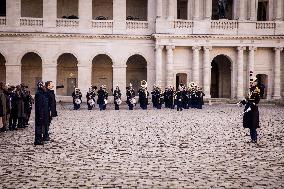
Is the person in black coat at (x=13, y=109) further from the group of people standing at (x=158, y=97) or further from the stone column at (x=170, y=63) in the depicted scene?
the stone column at (x=170, y=63)

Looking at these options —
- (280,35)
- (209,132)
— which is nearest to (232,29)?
(280,35)

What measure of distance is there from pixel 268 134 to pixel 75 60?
30188 millimetres

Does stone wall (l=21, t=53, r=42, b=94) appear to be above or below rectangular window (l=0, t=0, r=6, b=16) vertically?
below

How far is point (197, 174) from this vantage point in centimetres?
1057

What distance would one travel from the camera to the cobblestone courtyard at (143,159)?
983 centimetres

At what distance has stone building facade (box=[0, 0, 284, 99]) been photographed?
138 feet

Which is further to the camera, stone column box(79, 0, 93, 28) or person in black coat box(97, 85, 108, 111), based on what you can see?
stone column box(79, 0, 93, 28)

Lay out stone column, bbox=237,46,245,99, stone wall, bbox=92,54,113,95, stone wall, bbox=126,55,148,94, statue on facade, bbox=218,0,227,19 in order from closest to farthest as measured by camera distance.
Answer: stone column, bbox=237,46,245,99
statue on facade, bbox=218,0,227,19
stone wall, bbox=92,54,113,95
stone wall, bbox=126,55,148,94

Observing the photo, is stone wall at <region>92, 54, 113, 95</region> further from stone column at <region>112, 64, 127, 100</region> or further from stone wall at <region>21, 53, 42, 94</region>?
stone wall at <region>21, 53, 42, 94</region>

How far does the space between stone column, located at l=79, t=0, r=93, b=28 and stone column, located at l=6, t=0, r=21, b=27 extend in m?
5.75

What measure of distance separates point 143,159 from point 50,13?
106ft

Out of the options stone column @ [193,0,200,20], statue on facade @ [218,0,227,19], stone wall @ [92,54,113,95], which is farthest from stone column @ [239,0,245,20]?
stone wall @ [92,54,113,95]

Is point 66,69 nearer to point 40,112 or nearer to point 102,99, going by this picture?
point 102,99

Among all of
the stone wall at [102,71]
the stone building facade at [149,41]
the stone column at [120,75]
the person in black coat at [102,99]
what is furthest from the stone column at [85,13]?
the person in black coat at [102,99]
